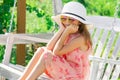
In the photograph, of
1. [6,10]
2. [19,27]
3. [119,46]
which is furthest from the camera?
[6,10]

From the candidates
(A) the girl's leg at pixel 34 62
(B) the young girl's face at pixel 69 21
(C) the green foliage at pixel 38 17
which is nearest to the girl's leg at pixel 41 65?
(A) the girl's leg at pixel 34 62

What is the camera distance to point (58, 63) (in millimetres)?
3479

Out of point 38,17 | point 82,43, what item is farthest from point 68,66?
point 38,17

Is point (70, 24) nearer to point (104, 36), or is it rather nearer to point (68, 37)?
point (68, 37)

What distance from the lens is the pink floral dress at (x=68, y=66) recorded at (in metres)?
3.47

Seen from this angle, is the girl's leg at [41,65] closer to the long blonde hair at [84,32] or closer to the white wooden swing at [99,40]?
the long blonde hair at [84,32]

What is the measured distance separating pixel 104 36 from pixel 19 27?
4.60 ft

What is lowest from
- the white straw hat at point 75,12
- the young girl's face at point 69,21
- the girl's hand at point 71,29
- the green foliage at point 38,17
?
the green foliage at point 38,17

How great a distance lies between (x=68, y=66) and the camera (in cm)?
351

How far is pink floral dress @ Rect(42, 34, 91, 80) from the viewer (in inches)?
137

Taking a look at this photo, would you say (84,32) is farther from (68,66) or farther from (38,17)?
(38,17)

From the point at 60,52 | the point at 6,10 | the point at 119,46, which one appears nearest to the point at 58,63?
the point at 60,52

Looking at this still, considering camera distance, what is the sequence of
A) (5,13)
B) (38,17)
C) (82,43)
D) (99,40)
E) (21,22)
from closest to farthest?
(82,43)
(99,40)
(21,22)
(5,13)
(38,17)

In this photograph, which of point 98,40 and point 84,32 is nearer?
point 84,32
